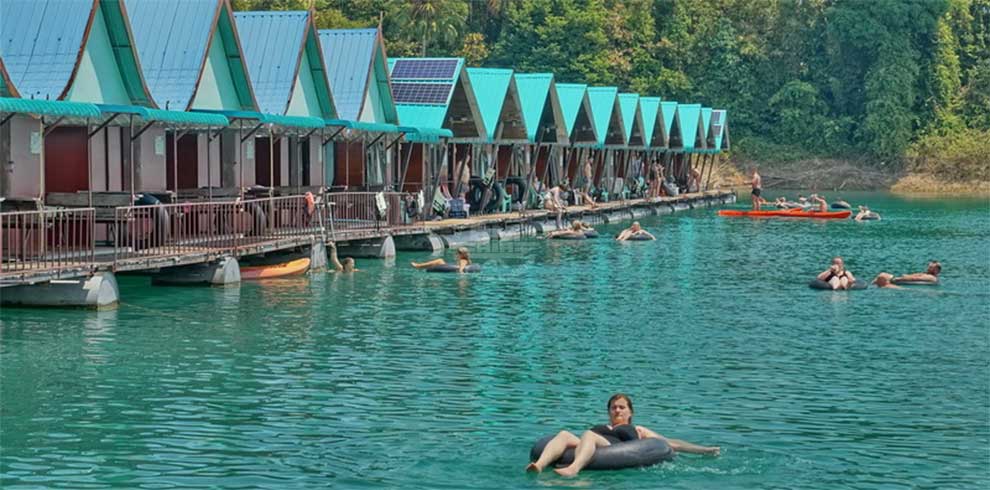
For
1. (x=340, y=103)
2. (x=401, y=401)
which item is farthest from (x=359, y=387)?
(x=340, y=103)

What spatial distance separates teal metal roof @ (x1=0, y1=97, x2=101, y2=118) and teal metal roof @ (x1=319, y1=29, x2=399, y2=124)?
17245mm

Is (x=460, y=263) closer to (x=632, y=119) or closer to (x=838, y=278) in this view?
(x=838, y=278)

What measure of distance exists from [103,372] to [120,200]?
10323mm

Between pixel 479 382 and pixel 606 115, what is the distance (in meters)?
50.0

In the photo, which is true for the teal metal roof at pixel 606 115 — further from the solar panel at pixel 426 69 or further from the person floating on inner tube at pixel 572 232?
the solar panel at pixel 426 69

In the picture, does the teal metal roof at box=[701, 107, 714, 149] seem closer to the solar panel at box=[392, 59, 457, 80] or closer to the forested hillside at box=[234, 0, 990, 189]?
the forested hillside at box=[234, 0, 990, 189]

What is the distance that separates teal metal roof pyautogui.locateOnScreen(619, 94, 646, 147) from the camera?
74125mm

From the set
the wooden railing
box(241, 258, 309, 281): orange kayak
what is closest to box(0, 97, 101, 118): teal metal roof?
the wooden railing

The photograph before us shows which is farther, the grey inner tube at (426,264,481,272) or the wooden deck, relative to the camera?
the grey inner tube at (426,264,481,272)

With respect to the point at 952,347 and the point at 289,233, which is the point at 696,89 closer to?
the point at 289,233

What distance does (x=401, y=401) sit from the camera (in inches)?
779

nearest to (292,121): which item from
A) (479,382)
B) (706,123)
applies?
(479,382)

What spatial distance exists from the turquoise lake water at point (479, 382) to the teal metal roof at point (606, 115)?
33277 mm

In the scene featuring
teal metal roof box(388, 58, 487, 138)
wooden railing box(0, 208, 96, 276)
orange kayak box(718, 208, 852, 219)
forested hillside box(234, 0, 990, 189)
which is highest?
forested hillside box(234, 0, 990, 189)
